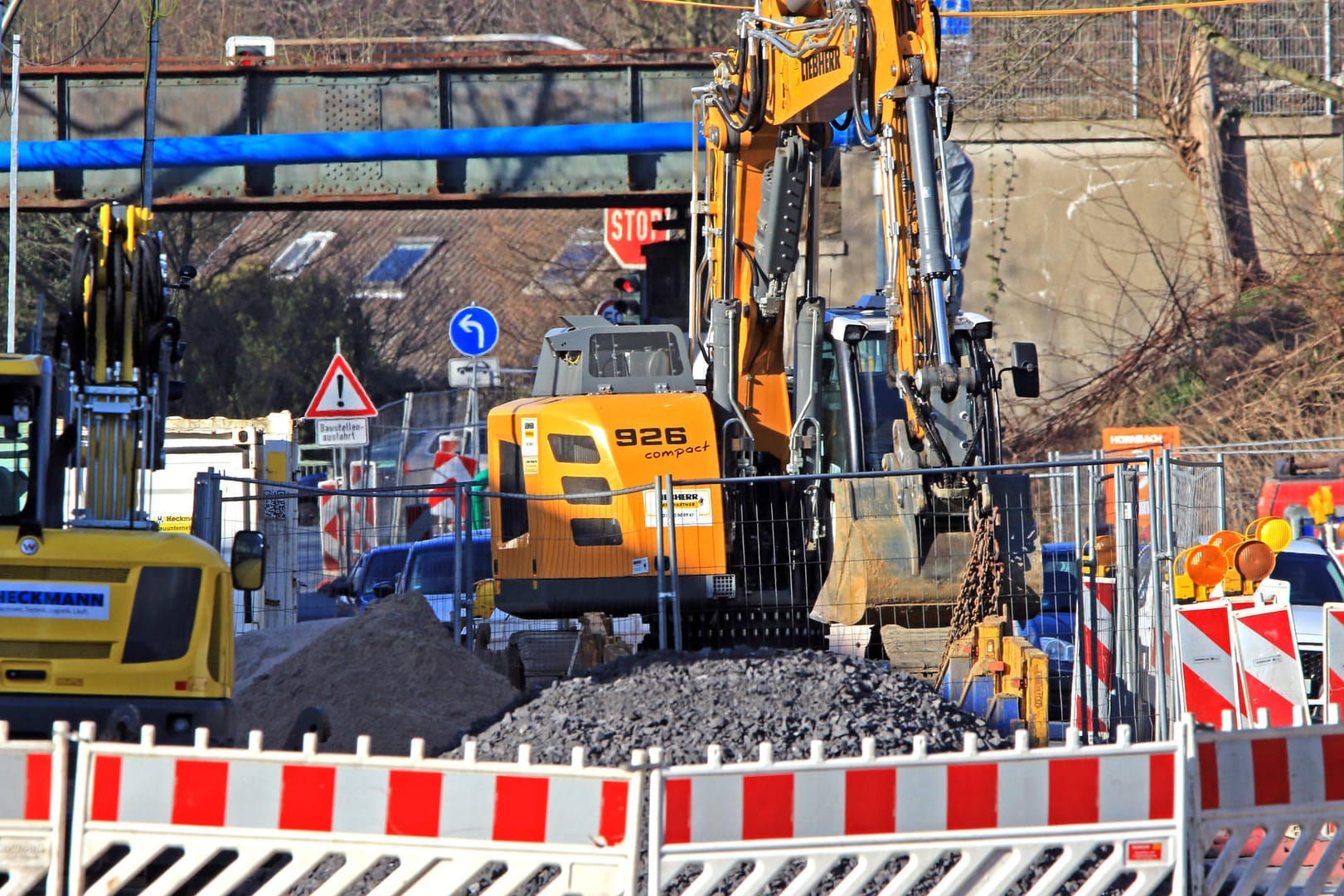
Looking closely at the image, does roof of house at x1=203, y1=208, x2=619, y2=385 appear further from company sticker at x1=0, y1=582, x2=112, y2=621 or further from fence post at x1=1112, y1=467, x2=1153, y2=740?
company sticker at x1=0, y1=582, x2=112, y2=621

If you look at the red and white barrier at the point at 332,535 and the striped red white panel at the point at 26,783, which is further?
the red and white barrier at the point at 332,535

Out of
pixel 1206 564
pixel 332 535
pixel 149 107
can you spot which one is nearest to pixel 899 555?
pixel 1206 564

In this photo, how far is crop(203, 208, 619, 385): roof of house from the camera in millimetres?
38219

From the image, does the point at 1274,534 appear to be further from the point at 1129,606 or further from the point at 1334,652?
the point at 1129,606

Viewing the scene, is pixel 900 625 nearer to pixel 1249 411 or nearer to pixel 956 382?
pixel 956 382

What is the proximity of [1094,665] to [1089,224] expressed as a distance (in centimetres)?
1582

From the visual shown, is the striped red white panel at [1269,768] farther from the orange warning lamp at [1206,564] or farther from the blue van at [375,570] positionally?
the blue van at [375,570]

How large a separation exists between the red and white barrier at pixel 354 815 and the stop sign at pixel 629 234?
21929 millimetres

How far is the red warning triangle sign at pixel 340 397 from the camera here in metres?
17.1

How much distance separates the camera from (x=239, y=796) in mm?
4859

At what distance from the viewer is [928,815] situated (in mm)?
4922

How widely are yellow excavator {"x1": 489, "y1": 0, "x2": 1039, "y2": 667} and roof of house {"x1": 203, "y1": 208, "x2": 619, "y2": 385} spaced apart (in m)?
22.0

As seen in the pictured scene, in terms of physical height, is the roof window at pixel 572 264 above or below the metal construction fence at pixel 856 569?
above

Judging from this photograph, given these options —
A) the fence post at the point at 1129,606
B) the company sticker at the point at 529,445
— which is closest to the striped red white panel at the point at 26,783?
the fence post at the point at 1129,606
